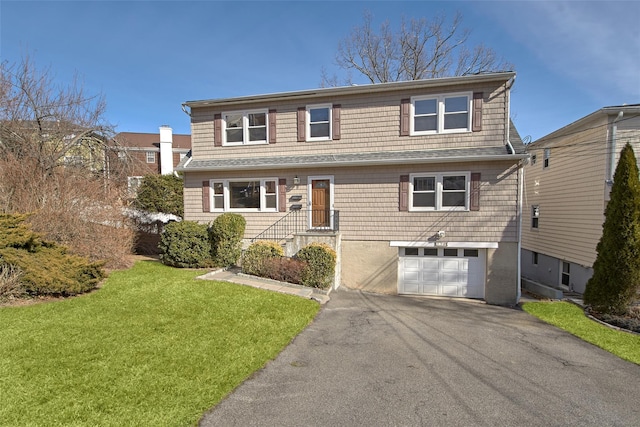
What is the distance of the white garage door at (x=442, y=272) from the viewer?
1107 cm

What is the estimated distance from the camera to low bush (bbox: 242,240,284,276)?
1000 centimetres

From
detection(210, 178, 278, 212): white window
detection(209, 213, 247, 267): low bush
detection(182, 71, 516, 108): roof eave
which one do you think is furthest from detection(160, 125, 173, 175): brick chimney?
detection(209, 213, 247, 267): low bush

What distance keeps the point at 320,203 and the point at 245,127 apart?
14.7 ft

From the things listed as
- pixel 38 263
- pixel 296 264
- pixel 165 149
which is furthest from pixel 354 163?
pixel 165 149

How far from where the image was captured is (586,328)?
7.12m

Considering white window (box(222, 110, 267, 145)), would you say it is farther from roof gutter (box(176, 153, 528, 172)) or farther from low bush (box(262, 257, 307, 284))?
low bush (box(262, 257, 307, 284))

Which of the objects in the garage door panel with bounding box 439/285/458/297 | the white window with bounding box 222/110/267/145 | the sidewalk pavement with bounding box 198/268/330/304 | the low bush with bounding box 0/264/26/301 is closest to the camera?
the low bush with bounding box 0/264/26/301

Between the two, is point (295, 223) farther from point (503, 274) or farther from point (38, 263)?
point (503, 274)

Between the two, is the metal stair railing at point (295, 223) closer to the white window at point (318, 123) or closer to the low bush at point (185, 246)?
the low bush at point (185, 246)

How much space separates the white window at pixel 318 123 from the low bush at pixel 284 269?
5055 millimetres

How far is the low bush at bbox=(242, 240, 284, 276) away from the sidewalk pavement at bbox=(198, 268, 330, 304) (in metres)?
0.25

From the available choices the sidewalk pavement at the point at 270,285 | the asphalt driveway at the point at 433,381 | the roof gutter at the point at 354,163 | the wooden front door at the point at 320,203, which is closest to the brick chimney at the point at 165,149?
the roof gutter at the point at 354,163

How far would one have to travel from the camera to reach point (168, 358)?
14.7 ft

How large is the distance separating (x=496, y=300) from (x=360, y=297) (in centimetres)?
488
